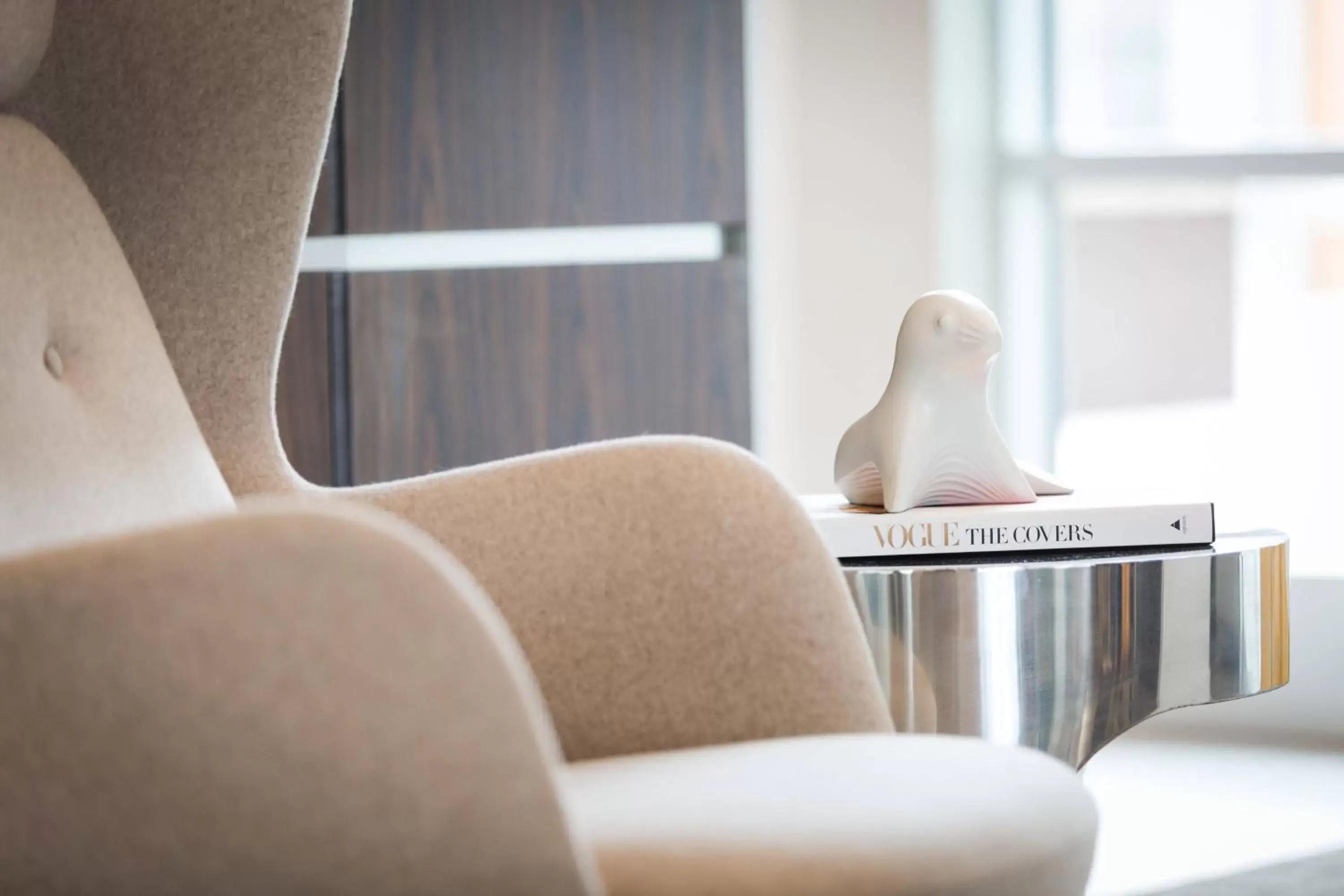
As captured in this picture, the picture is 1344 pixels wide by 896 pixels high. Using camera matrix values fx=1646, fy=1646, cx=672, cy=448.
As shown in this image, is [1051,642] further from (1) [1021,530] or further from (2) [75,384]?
(2) [75,384]

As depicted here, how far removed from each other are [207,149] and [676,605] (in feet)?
1.76

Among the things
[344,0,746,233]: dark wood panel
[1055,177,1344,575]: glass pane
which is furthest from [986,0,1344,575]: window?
[344,0,746,233]: dark wood panel

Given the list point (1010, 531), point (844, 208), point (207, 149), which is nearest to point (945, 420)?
point (1010, 531)

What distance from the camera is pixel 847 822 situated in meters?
0.72

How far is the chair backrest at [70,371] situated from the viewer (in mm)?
1017

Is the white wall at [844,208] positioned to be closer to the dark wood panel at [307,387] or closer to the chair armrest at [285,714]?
the dark wood panel at [307,387]

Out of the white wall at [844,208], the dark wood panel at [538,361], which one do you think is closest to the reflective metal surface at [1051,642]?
the dark wood panel at [538,361]

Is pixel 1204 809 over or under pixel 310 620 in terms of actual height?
under

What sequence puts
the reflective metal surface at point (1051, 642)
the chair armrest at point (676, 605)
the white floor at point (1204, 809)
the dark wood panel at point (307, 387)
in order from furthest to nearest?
the dark wood panel at point (307, 387) < the white floor at point (1204, 809) < the reflective metal surface at point (1051, 642) < the chair armrest at point (676, 605)

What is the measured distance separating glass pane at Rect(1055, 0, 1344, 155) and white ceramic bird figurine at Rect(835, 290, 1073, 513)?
5.86ft

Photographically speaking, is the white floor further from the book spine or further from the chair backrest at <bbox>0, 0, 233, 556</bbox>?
the chair backrest at <bbox>0, 0, 233, 556</bbox>

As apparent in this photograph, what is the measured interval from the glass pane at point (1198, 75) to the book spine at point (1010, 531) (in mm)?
1868

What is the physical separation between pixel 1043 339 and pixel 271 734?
2.62m

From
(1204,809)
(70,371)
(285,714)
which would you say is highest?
(70,371)
